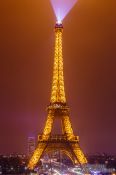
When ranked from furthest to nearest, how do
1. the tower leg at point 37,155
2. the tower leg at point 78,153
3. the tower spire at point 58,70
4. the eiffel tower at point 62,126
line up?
the tower spire at point 58,70, the eiffel tower at point 62,126, the tower leg at point 78,153, the tower leg at point 37,155

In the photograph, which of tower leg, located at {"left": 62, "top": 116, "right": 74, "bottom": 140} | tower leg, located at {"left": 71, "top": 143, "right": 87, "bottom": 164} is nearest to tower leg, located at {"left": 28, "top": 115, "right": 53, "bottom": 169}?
tower leg, located at {"left": 62, "top": 116, "right": 74, "bottom": 140}

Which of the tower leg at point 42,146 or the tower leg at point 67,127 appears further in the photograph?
the tower leg at point 67,127

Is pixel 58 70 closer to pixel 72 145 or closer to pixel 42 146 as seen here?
pixel 72 145

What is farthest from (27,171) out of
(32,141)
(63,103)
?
(32,141)

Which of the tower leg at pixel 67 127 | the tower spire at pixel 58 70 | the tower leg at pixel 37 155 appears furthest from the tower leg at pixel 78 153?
the tower spire at pixel 58 70

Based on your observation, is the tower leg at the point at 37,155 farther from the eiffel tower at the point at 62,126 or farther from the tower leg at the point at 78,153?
the tower leg at the point at 78,153

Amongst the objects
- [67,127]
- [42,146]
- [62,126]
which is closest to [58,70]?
[62,126]

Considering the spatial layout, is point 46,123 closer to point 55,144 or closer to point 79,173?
point 55,144
